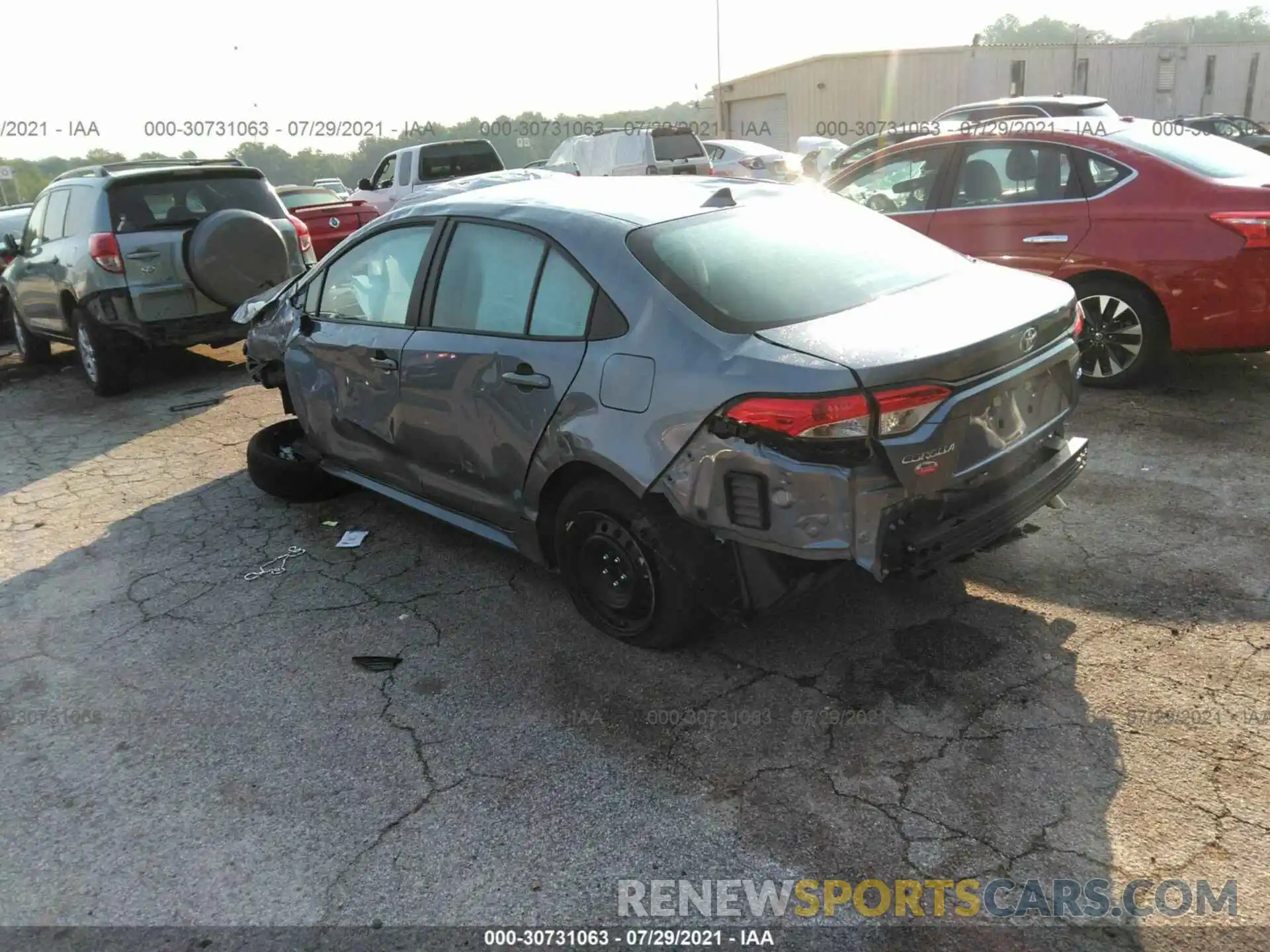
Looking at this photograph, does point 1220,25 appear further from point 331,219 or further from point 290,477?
point 290,477

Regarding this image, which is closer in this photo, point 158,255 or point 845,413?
point 845,413

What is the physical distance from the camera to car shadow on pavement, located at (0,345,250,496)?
21.8ft

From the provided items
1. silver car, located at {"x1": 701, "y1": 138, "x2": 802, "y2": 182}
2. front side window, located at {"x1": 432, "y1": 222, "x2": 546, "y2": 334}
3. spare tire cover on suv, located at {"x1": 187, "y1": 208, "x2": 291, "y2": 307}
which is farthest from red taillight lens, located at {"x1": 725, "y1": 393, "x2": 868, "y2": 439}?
silver car, located at {"x1": 701, "y1": 138, "x2": 802, "y2": 182}

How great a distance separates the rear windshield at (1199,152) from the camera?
5.53m

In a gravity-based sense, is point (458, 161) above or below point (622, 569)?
above

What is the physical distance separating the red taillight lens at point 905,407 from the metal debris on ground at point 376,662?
205 centimetres

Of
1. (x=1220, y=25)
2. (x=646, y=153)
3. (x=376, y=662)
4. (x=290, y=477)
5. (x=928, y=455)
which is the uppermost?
(x=1220, y=25)

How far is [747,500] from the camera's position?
2887 millimetres

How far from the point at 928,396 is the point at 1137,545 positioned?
6.13ft

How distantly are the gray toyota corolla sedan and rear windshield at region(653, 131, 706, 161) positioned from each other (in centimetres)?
1291

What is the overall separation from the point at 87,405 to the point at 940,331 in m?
7.74

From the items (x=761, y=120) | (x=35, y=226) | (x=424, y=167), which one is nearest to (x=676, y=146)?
(x=424, y=167)

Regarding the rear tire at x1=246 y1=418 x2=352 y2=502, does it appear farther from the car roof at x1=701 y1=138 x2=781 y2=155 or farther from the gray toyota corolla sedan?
the car roof at x1=701 y1=138 x2=781 y2=155

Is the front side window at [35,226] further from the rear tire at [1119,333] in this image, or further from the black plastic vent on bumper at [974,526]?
the black plastic vent on bumper at [974,526]
